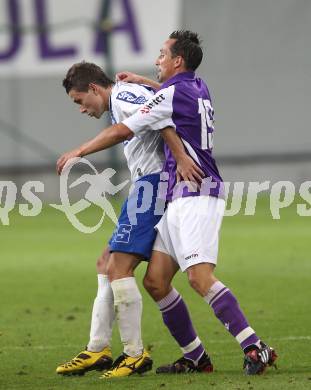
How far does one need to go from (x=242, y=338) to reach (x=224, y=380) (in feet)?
0.99

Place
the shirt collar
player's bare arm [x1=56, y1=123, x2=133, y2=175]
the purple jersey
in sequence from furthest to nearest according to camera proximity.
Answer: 1. the shirt collar
2. the purple jersey
3. player's bare arm [x1=56, y1=123, x2=133, y2=175]

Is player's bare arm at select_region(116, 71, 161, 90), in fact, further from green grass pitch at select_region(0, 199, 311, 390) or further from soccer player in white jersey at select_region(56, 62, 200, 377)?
green grass pitch at select_region(0, 199, 311, 390)

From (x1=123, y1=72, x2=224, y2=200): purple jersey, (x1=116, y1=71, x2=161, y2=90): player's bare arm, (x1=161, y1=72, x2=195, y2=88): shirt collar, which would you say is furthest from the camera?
(x1=116, y1=71, x2=161, y2=90): player's bare arm

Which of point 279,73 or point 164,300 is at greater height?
point 279,73

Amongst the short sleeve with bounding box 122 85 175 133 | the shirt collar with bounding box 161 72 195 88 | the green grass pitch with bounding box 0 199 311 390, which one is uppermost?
the shirt collar with bounding box 161 72 195 88

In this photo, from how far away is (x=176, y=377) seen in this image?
25.8 ft

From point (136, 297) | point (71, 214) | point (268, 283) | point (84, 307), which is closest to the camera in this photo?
point (136, 297)

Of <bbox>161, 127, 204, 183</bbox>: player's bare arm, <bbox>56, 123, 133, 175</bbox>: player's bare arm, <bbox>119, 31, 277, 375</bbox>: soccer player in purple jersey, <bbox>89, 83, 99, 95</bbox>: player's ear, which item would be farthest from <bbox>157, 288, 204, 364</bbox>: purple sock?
<bbox>89, 83, 99, 95</bbox>: player's ear

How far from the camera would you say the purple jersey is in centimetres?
776

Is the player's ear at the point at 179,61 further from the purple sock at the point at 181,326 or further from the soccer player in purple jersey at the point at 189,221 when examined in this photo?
the purple sock at the point at 181,326

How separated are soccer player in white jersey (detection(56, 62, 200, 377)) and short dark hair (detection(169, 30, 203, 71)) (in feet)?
1.28

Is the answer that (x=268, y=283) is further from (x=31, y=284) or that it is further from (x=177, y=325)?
(x=177, y=325)

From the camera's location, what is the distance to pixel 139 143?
26.9 feet

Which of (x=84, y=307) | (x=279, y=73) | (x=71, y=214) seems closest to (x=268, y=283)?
(x=84, y=307)
